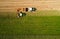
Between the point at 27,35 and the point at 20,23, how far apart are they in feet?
0.53

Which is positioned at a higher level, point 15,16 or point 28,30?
point 15,16

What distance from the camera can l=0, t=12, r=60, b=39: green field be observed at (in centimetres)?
140

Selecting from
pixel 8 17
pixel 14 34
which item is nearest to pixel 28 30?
pixel 14 34

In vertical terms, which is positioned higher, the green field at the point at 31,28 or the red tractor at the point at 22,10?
the red tractor at the point at 22,10

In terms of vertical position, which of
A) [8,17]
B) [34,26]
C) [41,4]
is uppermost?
[41,4]

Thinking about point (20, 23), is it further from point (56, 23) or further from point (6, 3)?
point (56, 23)

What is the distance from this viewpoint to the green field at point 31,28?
140cm

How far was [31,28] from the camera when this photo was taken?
4.66 ft

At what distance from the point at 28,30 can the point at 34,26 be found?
84mm

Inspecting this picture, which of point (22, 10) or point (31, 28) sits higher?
point (22, 10)

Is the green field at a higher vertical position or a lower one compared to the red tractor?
lower

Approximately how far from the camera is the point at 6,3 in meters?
1.43

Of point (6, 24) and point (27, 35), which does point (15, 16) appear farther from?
point (27, 35)

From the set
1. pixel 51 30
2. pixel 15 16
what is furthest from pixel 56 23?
pixel 15 16
